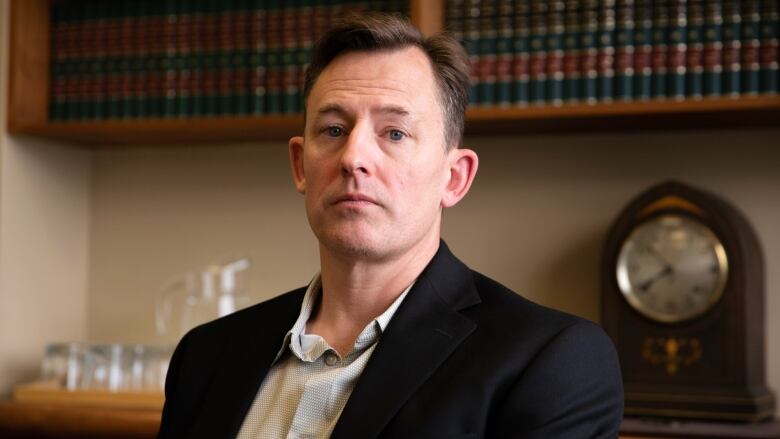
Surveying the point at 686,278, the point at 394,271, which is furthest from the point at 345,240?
the point at 686,278

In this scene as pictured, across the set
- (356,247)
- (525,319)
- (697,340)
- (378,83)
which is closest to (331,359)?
(356,247)

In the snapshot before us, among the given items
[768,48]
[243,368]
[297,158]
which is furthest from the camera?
[768,48]

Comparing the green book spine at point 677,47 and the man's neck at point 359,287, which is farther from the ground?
the green book spine at point 677,47

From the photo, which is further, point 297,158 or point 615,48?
point 615,48

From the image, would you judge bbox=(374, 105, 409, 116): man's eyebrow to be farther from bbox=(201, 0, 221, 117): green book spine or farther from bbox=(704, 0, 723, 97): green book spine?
bbox=(201, 0, 221, 117): green book spine

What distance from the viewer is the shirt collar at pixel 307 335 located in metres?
1.54

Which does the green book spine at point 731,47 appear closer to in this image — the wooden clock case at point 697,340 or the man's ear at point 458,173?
the wooden clock case at point 697,340

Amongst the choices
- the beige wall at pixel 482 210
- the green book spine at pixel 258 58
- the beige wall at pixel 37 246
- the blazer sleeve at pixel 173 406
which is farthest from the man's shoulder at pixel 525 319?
the beige wall at pixel 37 246

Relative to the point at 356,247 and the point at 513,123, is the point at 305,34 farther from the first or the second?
the point at 356,247

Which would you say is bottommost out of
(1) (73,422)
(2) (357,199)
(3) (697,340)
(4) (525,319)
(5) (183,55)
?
(1) (73,422)

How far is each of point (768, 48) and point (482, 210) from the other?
0.80 m

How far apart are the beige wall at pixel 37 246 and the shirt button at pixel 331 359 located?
171cm

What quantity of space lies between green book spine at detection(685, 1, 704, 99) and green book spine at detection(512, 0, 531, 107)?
350 mm

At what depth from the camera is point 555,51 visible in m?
2.64
